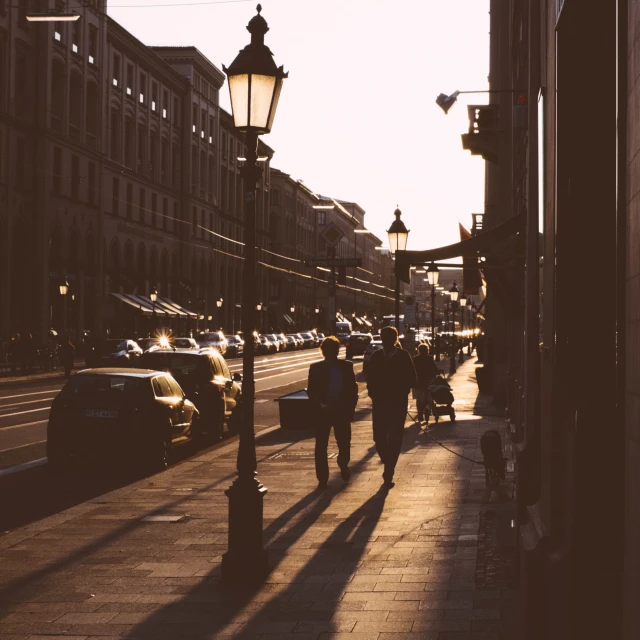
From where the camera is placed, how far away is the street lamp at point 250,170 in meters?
8.80

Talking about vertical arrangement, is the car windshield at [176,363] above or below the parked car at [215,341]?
below

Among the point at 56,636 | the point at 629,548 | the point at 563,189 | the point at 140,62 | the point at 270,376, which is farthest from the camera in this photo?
the point at 140,62

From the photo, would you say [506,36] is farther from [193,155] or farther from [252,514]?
[193,155]

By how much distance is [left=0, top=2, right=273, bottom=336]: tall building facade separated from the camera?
58.2m

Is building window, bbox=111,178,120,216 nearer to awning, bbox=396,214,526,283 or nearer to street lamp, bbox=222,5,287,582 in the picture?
awning, bbox=396,214,526,283

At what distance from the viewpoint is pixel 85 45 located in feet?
218

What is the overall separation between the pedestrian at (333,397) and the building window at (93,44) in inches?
2256

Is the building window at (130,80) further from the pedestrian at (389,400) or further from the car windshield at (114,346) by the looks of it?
the pedestrian at (389,400)

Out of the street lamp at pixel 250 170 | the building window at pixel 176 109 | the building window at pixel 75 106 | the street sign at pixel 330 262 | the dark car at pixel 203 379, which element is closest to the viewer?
the street lamp at pixel 250 170

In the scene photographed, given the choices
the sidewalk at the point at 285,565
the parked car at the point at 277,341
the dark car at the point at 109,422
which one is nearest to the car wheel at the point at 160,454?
the dark car at the point at 109,422

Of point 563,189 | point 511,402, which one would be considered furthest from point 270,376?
point 563,189

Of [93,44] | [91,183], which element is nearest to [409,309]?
[91,183]

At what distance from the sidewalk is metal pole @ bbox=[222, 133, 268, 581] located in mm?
182

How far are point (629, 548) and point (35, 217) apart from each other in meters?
58.5
